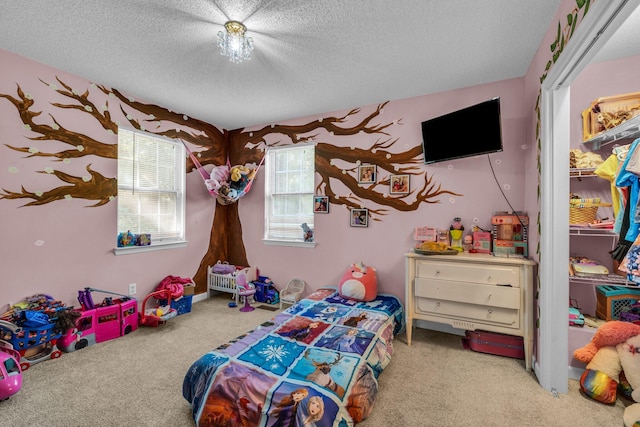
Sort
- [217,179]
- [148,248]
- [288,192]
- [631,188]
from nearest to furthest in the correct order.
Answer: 1. [631,188]
2. [148,248]
3. [217,179]
4. [288,192]

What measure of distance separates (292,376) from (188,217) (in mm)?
2825

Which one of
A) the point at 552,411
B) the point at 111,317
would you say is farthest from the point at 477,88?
the point at 111,317

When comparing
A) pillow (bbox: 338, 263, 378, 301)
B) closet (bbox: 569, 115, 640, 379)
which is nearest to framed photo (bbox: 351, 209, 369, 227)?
pillow (bbox: 338, 263, 378, 301)

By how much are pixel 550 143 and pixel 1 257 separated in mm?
4175

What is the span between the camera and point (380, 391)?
1.89 m

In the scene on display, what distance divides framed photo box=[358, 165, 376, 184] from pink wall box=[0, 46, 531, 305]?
0.27m

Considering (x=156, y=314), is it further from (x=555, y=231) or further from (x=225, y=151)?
(x=555, y=231)

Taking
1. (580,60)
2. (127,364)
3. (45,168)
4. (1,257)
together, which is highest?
(580,60)

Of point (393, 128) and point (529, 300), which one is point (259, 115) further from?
point (529, 300)

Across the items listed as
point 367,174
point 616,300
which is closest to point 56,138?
→ point 367,174

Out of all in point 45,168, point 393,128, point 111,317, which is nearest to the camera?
point 45,168

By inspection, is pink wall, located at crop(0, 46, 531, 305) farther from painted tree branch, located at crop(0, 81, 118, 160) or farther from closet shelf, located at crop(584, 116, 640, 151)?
closet shelf, located at crop(584, 116, 640, 151)

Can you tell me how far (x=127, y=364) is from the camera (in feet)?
7.26

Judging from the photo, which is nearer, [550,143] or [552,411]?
[552,411]
